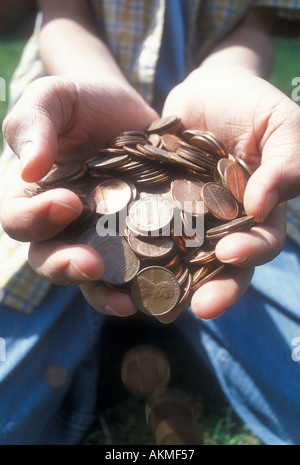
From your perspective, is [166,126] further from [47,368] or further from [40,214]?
[47,368]

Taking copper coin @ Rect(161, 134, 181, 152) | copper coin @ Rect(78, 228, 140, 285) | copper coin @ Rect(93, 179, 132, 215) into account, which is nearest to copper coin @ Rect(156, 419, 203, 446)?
copper coin @ Rect(78, 228, 140, 285)

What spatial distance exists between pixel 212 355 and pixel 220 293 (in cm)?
90

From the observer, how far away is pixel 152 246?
6.48 feet

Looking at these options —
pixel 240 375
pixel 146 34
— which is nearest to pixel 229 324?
pixel 240 375

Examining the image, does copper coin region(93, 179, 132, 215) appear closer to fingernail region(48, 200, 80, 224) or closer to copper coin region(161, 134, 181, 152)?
copper coin region(161, 134, 181, 152)

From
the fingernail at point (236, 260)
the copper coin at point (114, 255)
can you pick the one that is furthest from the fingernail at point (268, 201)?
the copper coin at point (114, 255)

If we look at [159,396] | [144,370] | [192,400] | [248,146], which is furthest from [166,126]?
[192,400]

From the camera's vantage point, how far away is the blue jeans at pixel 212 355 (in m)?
2.29

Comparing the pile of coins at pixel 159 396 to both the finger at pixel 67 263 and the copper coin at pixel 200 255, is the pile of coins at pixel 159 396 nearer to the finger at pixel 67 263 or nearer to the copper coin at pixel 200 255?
the copper coin at pixel 200 255

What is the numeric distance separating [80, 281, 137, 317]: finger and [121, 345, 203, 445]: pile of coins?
0.94m

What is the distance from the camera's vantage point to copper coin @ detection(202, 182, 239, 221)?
1.98 meters

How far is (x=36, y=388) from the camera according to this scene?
236cm

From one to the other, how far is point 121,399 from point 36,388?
662 mm

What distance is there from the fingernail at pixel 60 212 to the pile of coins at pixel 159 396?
1.42m
